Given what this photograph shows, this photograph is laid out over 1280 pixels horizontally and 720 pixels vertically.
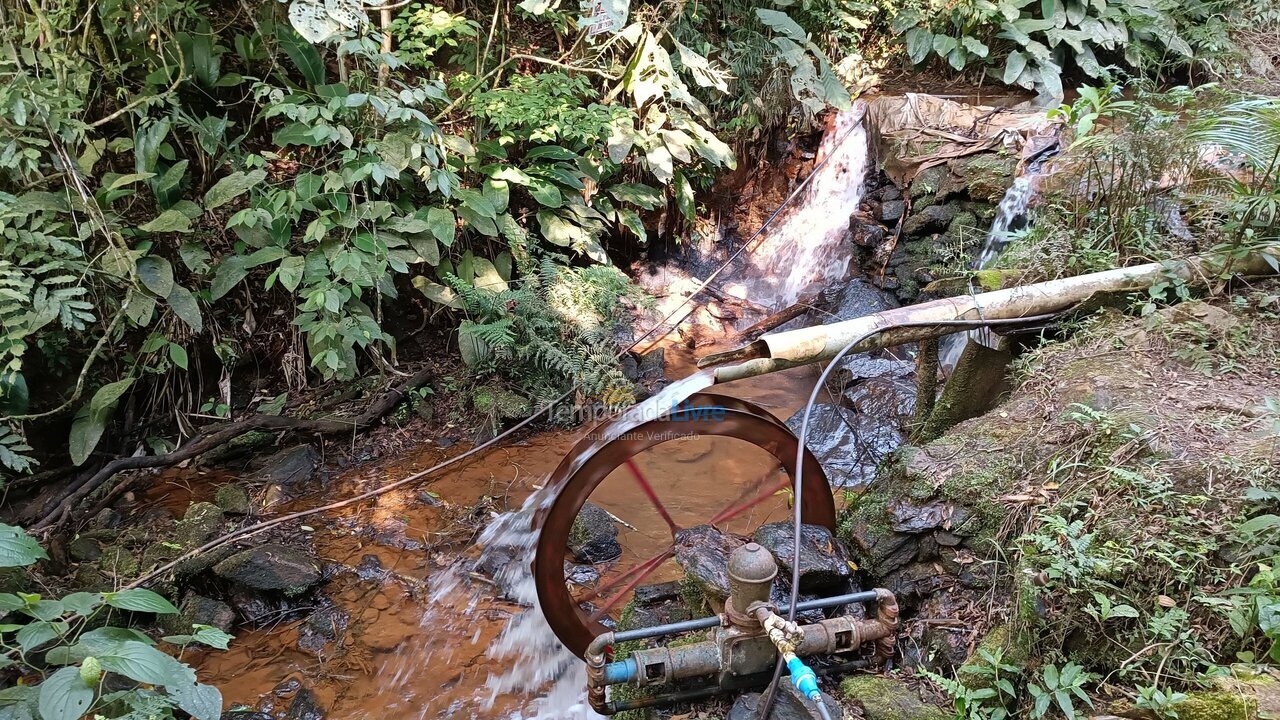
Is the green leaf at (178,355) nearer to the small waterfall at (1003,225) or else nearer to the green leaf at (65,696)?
the green leaf at (65,696)

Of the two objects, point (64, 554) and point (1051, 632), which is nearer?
point (1051, 632)

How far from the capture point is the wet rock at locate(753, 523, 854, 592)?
7.48ft

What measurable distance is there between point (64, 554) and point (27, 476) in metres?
0.75

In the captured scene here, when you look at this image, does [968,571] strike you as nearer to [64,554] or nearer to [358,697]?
[358,697]

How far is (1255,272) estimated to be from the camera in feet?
9.04

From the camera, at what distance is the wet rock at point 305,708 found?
2775 mm

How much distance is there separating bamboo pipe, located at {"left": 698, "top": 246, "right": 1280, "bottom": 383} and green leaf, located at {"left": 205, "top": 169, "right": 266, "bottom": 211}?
3171 millimetres

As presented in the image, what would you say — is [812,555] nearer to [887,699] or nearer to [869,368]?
[887,699]

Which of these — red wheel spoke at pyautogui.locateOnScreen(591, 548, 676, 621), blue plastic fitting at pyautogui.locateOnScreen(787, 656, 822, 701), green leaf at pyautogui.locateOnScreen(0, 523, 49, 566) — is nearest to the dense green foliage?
red wheel spoke at pyautogui.locateOnScreen(591, 548, 676, 621)

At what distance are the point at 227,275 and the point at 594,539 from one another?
2804 millimetres

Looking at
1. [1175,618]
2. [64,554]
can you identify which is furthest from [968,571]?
[64,554]

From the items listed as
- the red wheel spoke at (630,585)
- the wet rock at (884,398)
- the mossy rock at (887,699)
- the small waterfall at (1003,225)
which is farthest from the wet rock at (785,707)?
the small waterfall at (1003,225)

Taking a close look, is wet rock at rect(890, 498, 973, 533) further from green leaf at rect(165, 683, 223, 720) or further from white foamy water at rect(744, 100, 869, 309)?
white foamy water at rect(744, 100, 869, 309)

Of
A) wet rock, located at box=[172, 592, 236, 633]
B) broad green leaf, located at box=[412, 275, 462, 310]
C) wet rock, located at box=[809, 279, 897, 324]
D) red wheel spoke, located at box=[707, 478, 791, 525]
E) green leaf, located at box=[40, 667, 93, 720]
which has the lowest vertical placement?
wet rock, located at box=[172, 592, 236, 633]
